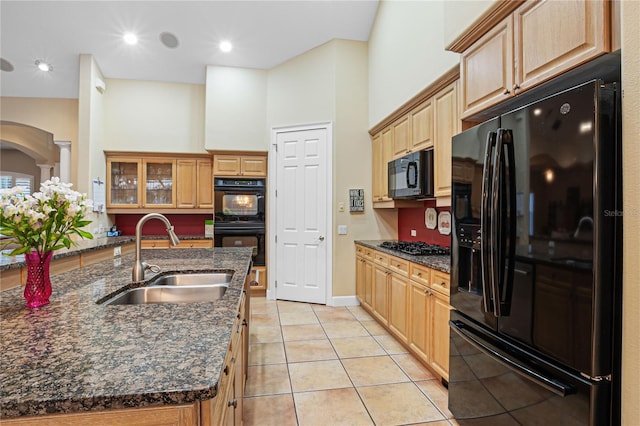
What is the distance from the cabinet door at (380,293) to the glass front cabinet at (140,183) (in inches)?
139

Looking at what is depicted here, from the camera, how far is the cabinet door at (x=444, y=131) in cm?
264

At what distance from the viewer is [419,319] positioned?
106 inches

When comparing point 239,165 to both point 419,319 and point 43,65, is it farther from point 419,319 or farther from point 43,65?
point 419,319

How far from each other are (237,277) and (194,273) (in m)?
0.41

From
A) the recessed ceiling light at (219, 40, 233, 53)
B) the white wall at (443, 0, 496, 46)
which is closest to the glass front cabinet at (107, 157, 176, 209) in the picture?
the recessed ceiling light at (219, 40, 233, 53)

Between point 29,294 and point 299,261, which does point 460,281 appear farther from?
point 299,261

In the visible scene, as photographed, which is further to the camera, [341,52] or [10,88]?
[10,88]

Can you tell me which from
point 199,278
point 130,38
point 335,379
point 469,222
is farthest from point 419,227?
point 130,38

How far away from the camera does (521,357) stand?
4.72 ft

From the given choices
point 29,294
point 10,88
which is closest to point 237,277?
point 29,294

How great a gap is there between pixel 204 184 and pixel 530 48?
15.8ft

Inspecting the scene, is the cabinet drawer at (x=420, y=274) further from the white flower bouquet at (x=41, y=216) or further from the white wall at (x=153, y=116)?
the white wall at (x=153, y=116)

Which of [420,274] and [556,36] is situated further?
[420,274]

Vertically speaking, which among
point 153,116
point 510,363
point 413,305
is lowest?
point 413,305
